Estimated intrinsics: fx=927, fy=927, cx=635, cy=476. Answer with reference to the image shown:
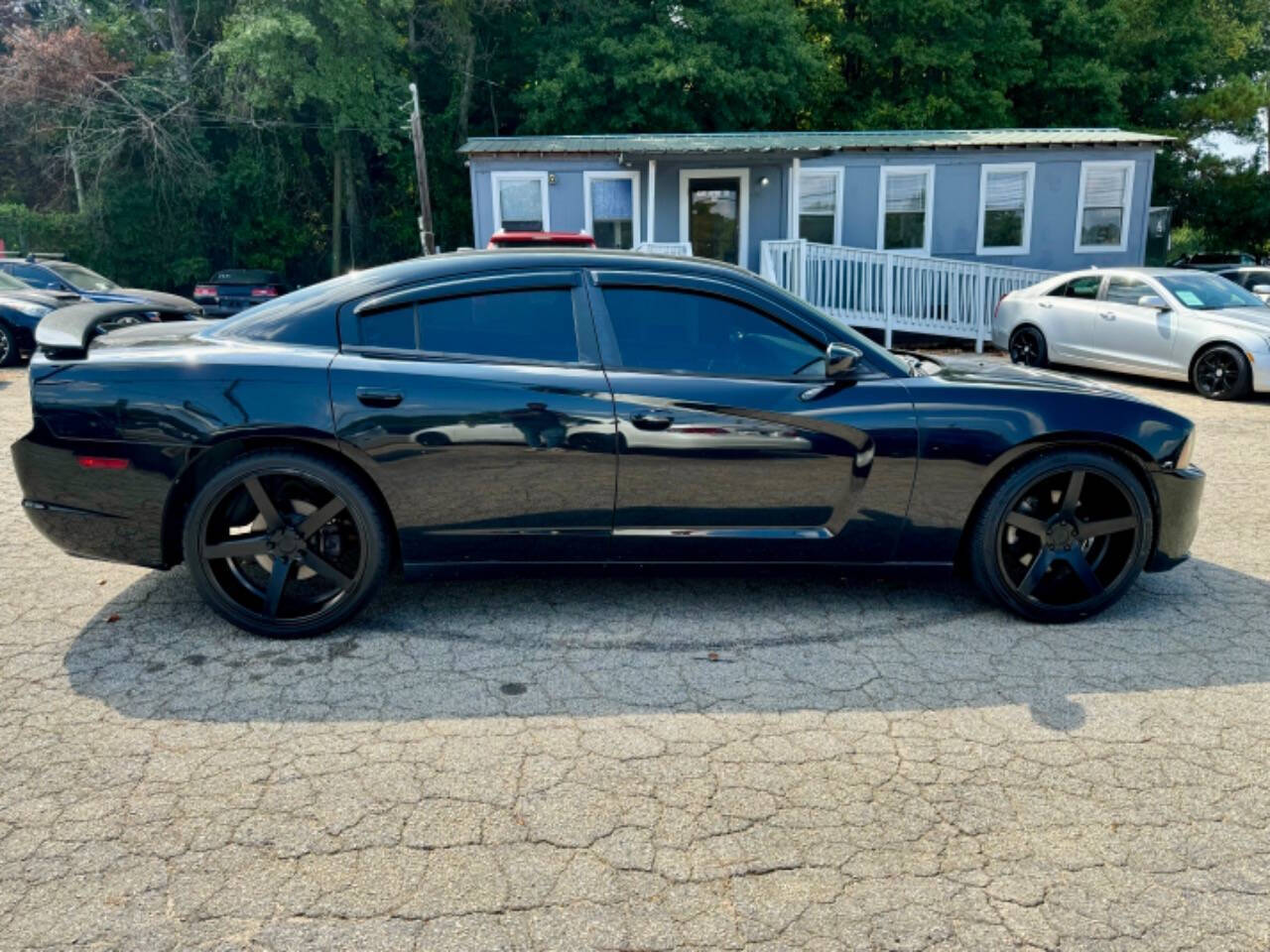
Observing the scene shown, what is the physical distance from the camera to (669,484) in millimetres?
3764

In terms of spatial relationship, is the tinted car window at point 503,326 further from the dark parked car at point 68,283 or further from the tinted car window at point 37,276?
the tinted car window at point 37,276

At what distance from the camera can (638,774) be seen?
2.82 metres

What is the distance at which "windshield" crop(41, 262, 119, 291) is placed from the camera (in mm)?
13430

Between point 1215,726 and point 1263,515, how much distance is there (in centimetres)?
323

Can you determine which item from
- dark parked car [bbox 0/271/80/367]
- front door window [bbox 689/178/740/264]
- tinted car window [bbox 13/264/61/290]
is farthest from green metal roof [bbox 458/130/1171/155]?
dark parked car [bbox 0/271/80/367]

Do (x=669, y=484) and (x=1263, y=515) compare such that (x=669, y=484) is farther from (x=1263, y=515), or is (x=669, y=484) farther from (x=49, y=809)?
(x=1263, y=515)

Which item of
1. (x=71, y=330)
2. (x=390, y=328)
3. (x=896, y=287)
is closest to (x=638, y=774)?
(x=390, y=328)

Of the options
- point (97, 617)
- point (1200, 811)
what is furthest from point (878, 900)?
point (97, 617)

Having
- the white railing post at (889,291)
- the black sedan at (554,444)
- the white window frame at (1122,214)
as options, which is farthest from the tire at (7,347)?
the white window frame at (1122,214)

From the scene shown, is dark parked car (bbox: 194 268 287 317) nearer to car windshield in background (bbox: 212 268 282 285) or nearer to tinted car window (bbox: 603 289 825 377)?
car windshield in background (bbox: 212 268 282 285)

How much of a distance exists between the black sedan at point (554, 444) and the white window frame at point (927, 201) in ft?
43.5

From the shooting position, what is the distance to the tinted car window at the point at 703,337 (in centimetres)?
385

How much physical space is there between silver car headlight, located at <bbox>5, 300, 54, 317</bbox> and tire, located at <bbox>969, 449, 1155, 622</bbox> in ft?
42.2

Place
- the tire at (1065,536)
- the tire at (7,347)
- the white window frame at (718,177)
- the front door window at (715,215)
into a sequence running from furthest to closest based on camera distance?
1. the front door window at (715,215)
2. the white window frame at (718,177)
3. the tire at (7,347)
4. the tire at (1065,536)
